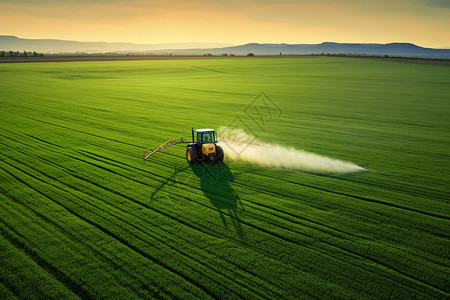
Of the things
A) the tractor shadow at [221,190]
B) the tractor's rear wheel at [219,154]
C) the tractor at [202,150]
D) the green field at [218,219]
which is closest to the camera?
the green field at [218,219]

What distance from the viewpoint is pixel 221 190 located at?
12102 millimetres

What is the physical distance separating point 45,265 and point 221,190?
20.7 feet

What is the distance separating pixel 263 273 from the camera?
769 cm

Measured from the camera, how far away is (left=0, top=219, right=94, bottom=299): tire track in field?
7184 mm

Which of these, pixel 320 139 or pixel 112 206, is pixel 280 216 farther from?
pixel 320 139

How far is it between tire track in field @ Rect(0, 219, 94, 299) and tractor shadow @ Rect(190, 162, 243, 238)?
437 cm

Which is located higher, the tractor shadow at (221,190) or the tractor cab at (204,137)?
the tractor cab at (204,137)

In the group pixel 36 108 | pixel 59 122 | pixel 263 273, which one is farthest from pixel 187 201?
pixel 36 108

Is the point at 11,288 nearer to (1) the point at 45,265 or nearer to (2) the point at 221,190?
(1) the point at 45,265

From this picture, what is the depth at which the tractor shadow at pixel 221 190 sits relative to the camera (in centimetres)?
1023

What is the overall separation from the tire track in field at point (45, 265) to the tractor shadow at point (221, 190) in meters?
4.37

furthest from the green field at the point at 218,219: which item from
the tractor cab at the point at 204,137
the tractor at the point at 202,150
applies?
the tractor cab at the point at 204,137

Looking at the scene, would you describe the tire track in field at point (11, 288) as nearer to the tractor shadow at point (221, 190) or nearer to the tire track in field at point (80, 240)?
the tire track in field at point (80, 240)

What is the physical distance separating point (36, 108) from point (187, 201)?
24.8 meters
